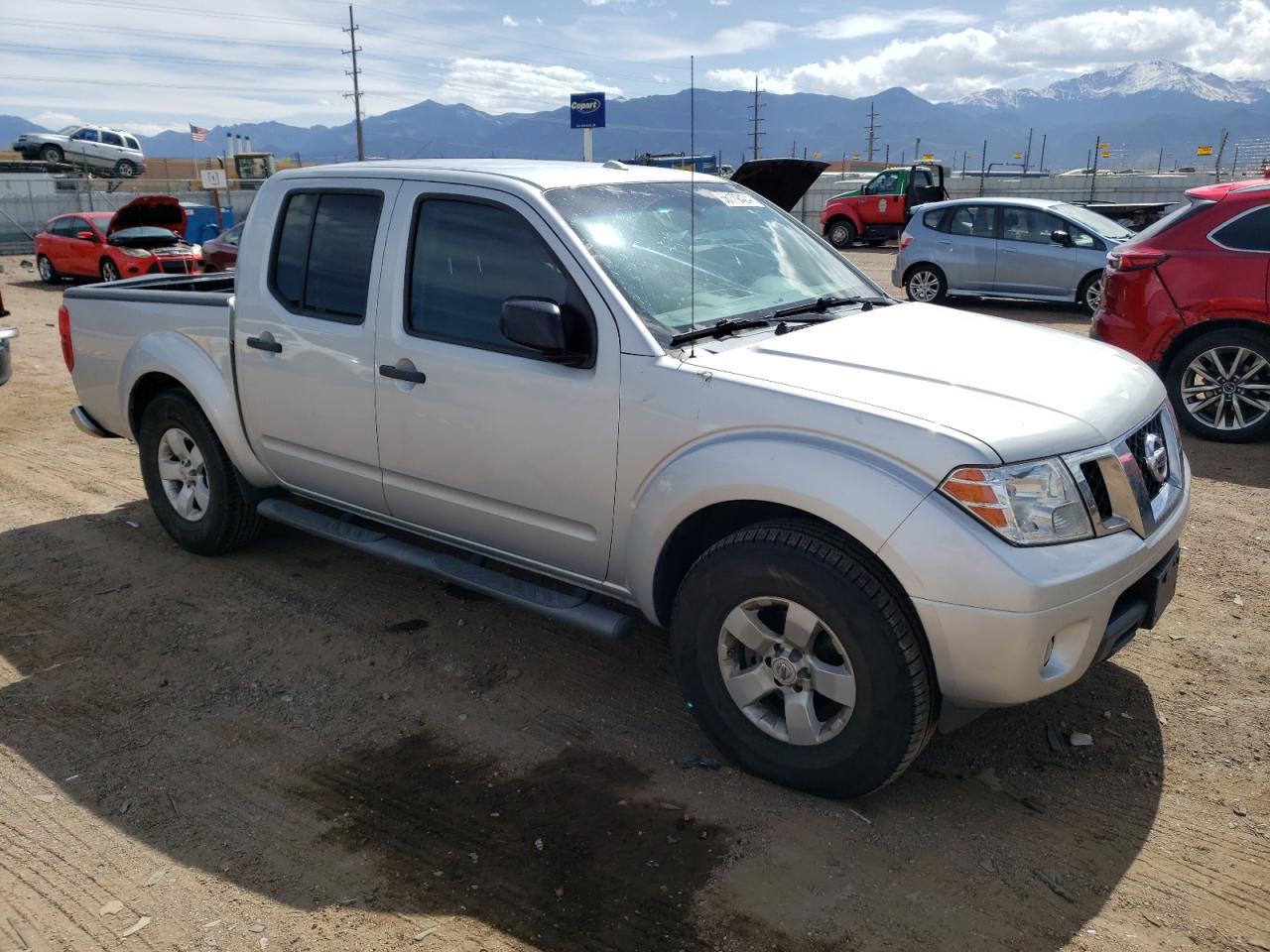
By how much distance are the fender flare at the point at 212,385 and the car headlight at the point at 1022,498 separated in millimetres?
3430

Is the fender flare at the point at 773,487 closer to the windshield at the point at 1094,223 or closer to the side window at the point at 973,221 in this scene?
the windshield at the point at 1094,223

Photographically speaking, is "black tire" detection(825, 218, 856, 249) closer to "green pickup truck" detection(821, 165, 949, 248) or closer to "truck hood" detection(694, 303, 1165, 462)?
"green pickup truck" detection(821, 165, 949, 248)

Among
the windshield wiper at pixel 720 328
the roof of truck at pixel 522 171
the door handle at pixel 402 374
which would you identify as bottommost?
the door handle at pixel 402 374

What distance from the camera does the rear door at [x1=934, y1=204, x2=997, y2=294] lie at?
46.4ft

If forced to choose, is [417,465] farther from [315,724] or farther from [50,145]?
[50,145]

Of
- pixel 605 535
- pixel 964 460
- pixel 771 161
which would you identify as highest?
pixel 771 161

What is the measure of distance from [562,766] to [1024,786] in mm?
1551

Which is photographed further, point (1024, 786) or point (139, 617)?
point (139, 617)

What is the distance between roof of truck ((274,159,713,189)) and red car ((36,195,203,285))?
46.6 ft

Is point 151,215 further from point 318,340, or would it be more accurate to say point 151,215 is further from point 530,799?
point 530,799

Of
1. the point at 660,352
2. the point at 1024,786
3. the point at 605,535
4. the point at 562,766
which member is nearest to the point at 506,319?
the point at 660,352

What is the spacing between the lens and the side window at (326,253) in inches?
166

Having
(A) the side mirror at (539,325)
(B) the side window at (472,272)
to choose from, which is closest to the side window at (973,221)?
(B) the side window at (472,272)

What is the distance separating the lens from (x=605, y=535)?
355cm
